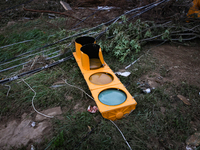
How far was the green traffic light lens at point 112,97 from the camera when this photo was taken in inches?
98.5

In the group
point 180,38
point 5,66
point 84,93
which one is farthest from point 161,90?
point 5,66

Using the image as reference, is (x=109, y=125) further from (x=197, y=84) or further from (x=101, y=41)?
(x=101, y=41)

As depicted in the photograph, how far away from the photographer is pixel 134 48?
4281 millimetres

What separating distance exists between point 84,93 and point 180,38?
11.3 feet

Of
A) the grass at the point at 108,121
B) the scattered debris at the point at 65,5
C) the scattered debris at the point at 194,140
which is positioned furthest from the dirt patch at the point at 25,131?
the scattered debris at the point at 65,5

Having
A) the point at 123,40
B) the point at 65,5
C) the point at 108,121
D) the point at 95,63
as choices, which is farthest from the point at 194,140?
the point at 65,5

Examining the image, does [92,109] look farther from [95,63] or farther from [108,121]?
[95,63]

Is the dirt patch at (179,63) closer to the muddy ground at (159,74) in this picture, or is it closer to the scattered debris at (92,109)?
the muddy ground at (159,74)

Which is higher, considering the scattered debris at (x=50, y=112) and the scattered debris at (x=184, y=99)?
the scattered debris at (x=50, y=112)

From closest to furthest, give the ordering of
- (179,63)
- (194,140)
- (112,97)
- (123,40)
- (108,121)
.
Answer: (194,140), (108,121), (112,97), (179,63), (123,40)

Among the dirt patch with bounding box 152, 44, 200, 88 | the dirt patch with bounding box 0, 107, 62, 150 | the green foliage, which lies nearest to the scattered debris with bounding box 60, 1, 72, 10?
the green foliage

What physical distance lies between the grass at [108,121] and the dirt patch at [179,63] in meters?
0.16

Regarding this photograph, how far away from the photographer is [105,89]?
2.76m

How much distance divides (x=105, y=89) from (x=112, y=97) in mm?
232
